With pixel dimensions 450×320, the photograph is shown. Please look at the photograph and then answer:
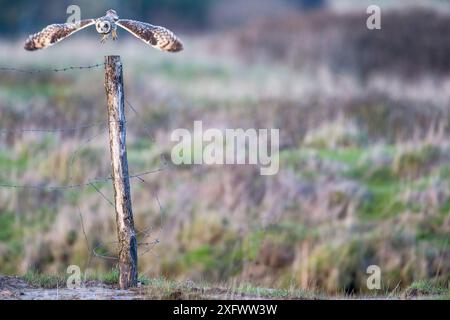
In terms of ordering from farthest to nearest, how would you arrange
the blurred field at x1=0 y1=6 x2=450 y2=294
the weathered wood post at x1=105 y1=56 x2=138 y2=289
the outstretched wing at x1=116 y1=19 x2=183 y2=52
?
the blurred field at x1=0 y1=6 x2=450 y2=294
the outstretched wing at x1=116 y1=19 x2=183 y2=52
the weathered wood post at x1=105 y1=56 x2=138 y2=289

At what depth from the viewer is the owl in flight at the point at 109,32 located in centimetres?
809

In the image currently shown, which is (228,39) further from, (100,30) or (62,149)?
(100,30)

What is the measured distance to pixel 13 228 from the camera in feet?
43.2

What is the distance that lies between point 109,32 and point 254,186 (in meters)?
6.38

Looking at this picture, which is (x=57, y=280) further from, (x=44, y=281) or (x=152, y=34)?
(x=152, y=34)

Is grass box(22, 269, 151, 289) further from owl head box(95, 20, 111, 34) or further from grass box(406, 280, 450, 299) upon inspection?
grass box(406, 280, 450, 299)

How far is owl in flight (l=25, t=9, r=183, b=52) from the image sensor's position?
26.6 ft

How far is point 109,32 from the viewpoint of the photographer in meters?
8.16

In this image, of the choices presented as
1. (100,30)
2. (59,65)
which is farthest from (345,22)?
(100,30)

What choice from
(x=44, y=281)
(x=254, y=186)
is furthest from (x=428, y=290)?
(x=254, y=186)

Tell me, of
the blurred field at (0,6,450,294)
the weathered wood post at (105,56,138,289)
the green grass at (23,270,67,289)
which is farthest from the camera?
the blurred field at (0,6,450,294)

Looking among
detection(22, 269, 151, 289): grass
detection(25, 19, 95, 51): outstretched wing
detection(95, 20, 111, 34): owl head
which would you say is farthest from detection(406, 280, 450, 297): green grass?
detection(25, 19, 95, 51): outstretched wing

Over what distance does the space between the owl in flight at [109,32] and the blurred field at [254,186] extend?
212 centimetres

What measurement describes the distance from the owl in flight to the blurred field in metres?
2.12
